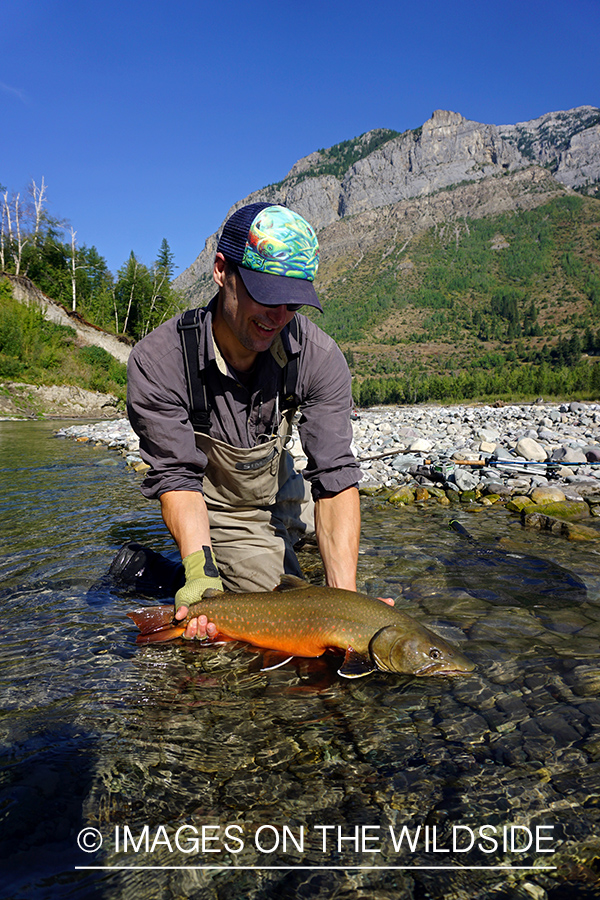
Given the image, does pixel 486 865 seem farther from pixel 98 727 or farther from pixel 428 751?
pixel 98 727

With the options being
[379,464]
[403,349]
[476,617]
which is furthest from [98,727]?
[403,349]

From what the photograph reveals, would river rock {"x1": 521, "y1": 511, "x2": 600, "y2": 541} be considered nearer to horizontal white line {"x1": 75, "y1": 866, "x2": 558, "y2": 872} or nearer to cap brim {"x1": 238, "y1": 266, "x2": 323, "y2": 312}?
cap brim {"x1": 238, "y1": 266, "x2": 323, "y2": 312}

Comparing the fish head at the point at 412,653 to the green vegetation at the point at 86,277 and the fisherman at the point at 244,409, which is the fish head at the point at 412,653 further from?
the green vegetation at the point at 86,277

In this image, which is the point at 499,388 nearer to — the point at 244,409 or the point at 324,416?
the point at 324,416

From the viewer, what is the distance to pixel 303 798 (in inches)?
76.3

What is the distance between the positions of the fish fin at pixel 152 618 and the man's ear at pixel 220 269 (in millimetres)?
1930

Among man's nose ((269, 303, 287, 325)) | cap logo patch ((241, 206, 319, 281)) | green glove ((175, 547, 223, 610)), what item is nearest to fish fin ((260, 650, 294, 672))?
green glove ((175, 547, 223, 610))

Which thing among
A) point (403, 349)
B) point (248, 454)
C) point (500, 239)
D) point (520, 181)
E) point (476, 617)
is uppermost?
point (520, 181)

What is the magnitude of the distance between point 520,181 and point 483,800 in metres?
185

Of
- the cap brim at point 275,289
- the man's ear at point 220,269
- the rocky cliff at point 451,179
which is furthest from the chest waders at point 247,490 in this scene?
the rocky cliff at point 451,179

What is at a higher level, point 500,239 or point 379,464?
point 500,239

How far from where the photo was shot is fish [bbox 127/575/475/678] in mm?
2709

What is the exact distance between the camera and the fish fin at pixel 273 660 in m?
2.97

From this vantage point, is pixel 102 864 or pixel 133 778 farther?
pixel 133 778
